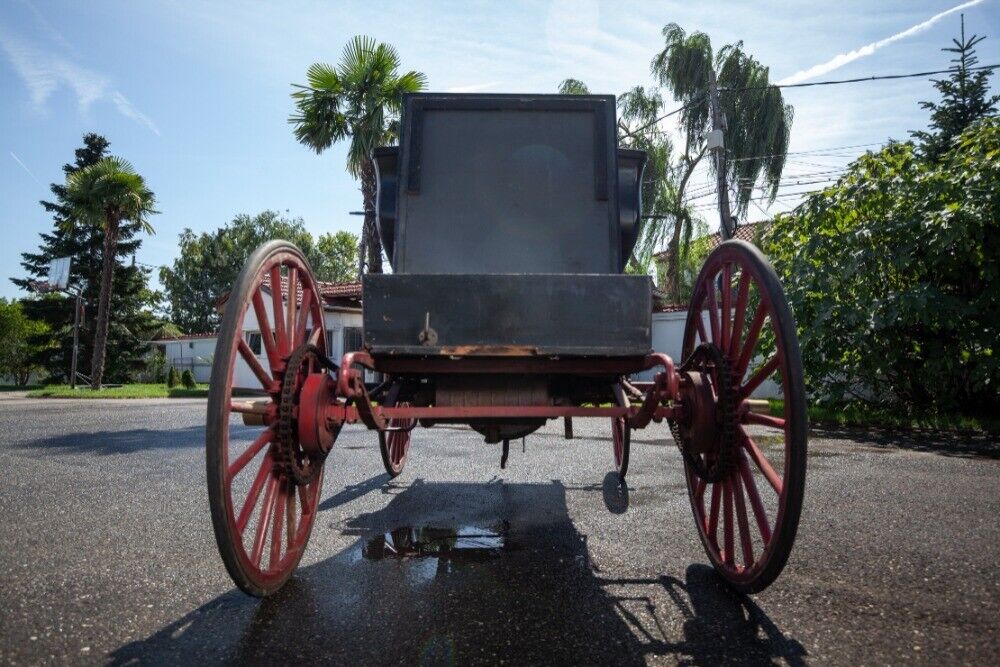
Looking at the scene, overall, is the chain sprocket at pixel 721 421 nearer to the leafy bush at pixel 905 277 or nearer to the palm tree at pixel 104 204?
the leafy bush at pixel 905 277

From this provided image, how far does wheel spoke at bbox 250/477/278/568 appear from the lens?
2.59 metres

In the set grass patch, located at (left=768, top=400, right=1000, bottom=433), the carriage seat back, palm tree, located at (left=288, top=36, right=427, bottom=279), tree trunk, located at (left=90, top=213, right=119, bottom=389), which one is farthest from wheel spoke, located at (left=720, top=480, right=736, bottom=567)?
tree trunk, located at (left=90, top=213, right=119, bottom=389)

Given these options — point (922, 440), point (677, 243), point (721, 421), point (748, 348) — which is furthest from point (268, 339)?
point (677, 243)

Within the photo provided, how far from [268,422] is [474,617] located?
A: 1.20 meters

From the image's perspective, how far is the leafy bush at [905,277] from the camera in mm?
9312

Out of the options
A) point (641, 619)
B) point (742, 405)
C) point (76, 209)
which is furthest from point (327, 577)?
point (76, 209)

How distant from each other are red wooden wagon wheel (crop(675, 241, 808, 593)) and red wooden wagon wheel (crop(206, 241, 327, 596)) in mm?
1861

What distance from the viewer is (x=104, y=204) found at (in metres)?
26.1

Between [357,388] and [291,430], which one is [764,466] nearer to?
[357,388]

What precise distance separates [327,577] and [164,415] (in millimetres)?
12319

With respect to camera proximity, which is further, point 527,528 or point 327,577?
point 527,528

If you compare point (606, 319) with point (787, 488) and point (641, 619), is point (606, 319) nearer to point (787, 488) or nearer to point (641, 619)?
point (787, 488)

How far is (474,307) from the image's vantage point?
2902 mm

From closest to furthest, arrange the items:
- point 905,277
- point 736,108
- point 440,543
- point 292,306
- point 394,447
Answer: point 292,306, point 440,543, point 394,447, point 905,277, point 736,108
